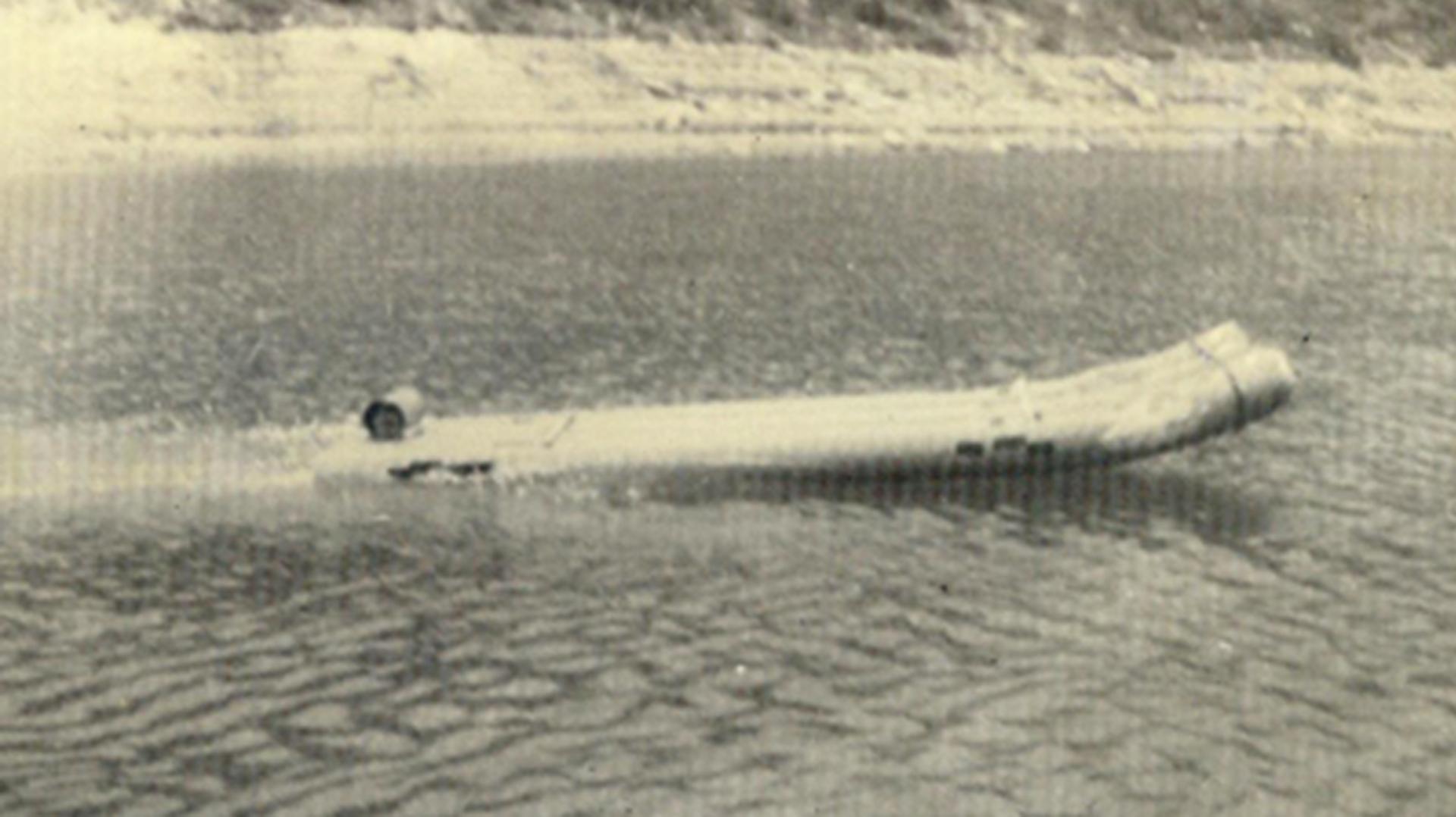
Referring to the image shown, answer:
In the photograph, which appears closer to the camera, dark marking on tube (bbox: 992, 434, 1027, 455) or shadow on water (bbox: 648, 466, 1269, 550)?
shadow on water (bbox: 648, 466, 1269, 550)

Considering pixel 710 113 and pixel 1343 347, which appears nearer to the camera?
pixel 1343 347

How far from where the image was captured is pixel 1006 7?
95312 mm

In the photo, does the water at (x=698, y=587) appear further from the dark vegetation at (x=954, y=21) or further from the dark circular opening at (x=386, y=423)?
the dark vegetation at (x=954, y=21)

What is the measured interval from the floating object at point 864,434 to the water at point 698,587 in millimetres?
488

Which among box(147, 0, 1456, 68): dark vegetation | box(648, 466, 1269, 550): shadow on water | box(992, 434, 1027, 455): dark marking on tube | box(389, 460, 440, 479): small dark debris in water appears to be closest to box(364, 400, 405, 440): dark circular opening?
box(389, 460, 440, 479): small dark debris in water

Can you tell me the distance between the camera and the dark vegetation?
80.0 m

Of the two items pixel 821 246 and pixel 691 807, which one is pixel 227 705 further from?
pixel 821 246

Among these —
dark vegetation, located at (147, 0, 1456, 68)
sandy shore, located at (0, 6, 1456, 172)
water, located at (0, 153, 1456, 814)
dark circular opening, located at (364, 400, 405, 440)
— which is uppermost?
dark vegetation, located at (147, 0, 1456, 68)

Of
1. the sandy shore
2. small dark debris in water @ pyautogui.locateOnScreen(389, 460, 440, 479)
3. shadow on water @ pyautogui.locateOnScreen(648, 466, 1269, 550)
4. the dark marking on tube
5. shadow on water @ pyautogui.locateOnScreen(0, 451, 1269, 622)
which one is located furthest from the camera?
the sandy shore

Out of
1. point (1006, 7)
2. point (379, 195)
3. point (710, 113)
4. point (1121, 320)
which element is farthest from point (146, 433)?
point (1006, 7)

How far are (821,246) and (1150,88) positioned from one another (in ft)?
147

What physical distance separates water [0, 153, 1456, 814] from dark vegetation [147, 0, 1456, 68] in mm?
37192

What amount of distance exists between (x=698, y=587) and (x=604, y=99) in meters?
63.1

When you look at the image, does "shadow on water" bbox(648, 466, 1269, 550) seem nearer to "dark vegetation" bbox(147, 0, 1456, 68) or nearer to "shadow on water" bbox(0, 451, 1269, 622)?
"shadow on water" bbox(0, 451, 1269, 622)
